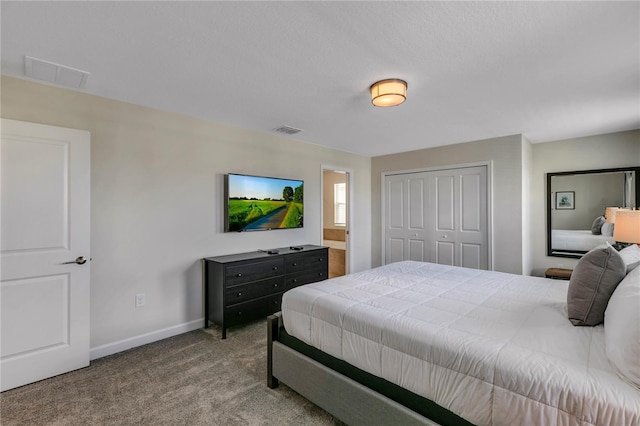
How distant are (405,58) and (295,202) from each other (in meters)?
2.63

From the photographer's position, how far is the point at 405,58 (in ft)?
6.88

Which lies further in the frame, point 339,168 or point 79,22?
point 339,168

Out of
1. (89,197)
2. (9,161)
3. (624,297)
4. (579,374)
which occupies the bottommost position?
(579,374)

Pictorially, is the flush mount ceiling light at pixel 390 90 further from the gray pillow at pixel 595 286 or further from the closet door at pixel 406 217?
the closet door at pixel 406 217

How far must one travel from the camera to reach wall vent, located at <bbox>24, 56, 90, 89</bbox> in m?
2.15

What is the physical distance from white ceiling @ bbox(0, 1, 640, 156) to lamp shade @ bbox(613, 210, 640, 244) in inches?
43.1

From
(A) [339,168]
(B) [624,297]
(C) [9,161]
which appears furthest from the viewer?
(A) [339,168]

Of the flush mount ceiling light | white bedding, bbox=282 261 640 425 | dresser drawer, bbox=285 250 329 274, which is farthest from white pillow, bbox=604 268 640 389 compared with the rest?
dresser drawer, bbox=285 250 329 274

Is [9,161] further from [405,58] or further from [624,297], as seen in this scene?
[624,297]

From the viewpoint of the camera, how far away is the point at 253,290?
11.1 ft

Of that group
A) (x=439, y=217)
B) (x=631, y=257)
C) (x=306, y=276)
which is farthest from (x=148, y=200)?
(x=439, y=217)

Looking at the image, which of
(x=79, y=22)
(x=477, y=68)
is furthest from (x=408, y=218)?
(x=79, y=22)

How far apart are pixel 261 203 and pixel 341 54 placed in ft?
7.56

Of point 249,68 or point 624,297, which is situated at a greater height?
point 249,68
